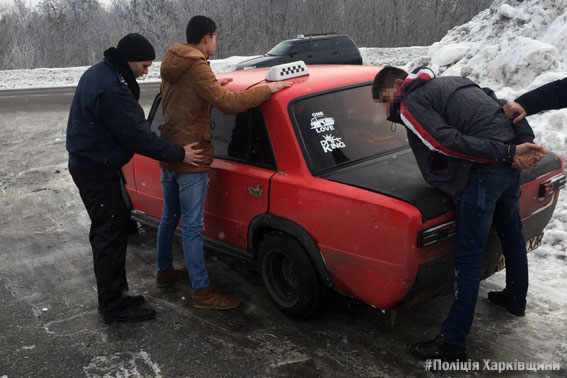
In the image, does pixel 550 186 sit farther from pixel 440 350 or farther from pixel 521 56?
pixel 521 56

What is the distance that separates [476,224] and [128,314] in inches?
101

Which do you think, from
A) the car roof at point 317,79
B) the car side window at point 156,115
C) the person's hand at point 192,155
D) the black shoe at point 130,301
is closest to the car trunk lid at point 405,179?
the car roof at point 317,79

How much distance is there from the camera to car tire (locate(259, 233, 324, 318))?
350 cm

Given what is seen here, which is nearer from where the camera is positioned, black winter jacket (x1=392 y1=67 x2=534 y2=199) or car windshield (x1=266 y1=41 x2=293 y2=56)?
black winter jacket (x1=392 y1=67 x2=534 y2=199)

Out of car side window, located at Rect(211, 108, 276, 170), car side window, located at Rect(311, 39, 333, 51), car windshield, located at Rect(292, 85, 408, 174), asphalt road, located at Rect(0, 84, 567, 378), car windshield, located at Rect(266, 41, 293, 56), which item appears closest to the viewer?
asphalt road, located at Rect(0, 84, 567, 378)

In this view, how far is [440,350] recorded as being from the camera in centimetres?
317

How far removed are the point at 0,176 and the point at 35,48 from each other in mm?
45970

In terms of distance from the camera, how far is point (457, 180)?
3.03m

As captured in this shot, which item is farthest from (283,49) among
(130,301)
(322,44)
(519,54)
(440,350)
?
(440,350)

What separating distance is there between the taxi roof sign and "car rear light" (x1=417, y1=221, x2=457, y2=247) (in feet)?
5.19

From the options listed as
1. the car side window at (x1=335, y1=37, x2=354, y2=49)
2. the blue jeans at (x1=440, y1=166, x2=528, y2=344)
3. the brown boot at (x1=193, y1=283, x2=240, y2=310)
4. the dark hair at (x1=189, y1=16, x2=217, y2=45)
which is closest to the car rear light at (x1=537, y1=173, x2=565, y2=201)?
the blue jeans at (x1=440, y1=166, x2=528, y2=344)

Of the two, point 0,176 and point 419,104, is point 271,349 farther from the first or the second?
point 0,176

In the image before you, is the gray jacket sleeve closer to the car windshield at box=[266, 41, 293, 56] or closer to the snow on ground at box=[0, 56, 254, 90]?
the car windshield at box=[266, 41, 293, 56]

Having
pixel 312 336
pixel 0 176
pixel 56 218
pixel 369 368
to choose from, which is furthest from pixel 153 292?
pixel 0 176
